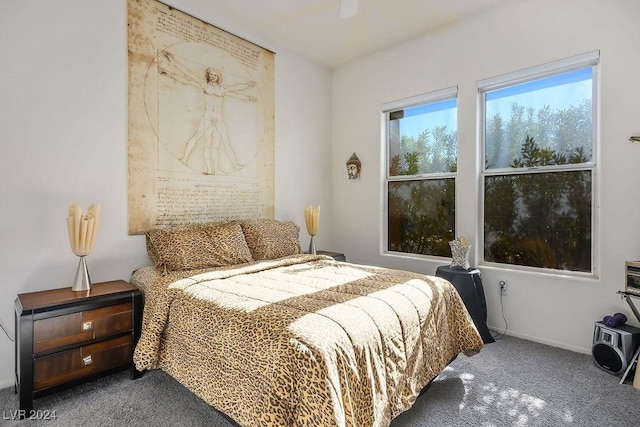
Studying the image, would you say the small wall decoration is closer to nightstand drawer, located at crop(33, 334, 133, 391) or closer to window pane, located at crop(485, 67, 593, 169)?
window pane, located at crop(485, 67, 593, 169)

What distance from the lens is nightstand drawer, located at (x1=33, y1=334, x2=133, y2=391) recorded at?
6.46 ft

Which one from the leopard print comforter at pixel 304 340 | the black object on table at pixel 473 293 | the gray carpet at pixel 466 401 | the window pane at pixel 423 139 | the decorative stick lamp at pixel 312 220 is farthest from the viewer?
the decorative stick lamp at pixel 312 220

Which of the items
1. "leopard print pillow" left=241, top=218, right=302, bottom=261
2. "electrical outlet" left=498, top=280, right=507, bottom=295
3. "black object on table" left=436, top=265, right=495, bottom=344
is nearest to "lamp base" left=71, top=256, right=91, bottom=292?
"leopard print pillow" left=241, top=218, right=302, bottom=261

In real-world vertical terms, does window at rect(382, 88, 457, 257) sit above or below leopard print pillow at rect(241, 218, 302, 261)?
above

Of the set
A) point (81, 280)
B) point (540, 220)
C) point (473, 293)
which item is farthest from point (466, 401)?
point (81, 280)

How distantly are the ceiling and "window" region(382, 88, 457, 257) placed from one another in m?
0.70

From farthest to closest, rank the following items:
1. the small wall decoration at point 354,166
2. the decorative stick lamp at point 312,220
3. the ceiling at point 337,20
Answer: the small wall decoration at point 354,166, the decorative stick lamp at point 312,220, the ceiling at point 337,20

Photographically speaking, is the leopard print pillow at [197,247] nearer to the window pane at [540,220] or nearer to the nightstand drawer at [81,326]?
the nightstand drawer at [81,326]

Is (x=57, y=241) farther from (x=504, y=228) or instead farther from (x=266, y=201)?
(x=504, y=228)

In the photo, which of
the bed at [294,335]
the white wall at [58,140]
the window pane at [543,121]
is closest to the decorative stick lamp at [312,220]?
the bed at [294,335]

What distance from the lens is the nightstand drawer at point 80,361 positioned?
197 centimetres

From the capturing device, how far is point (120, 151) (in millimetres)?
2723

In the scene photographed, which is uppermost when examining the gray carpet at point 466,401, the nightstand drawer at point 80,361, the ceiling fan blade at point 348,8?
the ceiling fan blade at point 348,8

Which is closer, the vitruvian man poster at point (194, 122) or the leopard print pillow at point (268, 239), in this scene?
the vitruvian man poster at point (194, 122)
